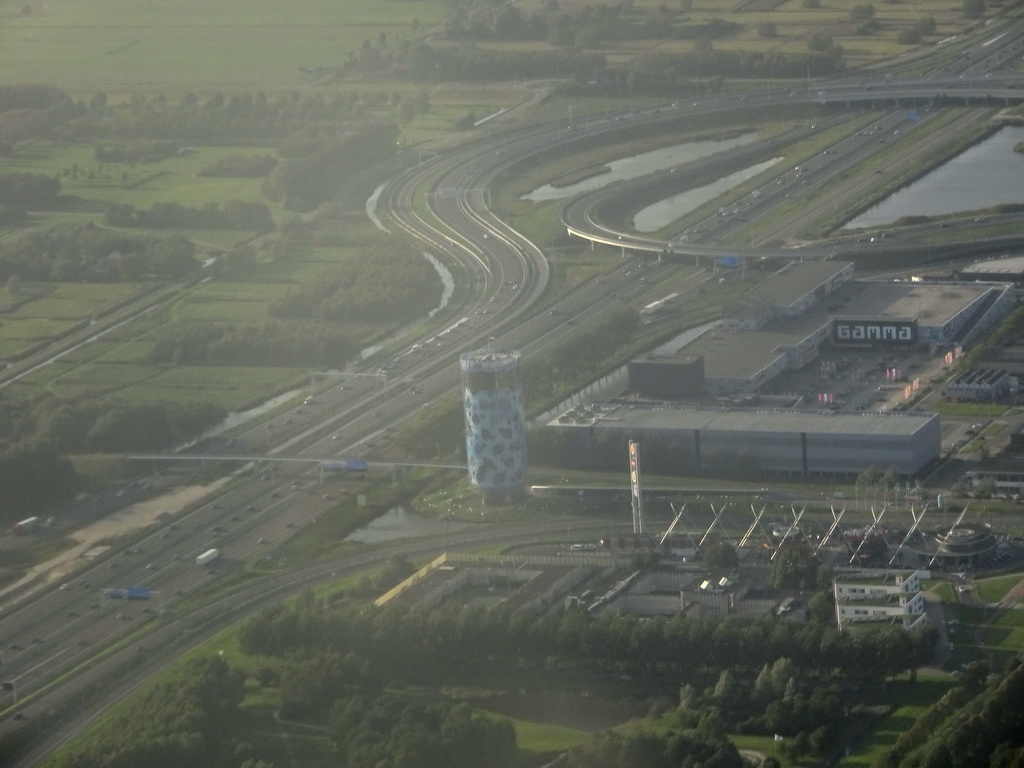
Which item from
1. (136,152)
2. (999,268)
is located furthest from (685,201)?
(136,152)

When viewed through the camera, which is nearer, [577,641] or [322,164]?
[577,641]

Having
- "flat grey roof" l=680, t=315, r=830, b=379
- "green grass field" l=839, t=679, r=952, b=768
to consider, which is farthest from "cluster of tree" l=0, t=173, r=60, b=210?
"green grass field" l=839, t=679, r=952, b=768

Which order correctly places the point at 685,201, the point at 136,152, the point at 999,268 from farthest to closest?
the point at 136,152 → the point at 685,201 → the point at 999,268

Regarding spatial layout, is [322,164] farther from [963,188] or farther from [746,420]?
[746,420]

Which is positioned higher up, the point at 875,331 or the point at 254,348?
the point at 875,331

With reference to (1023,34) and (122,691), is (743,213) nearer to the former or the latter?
(1023,34)

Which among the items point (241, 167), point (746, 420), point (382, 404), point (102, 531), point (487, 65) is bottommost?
point (102, 531)
